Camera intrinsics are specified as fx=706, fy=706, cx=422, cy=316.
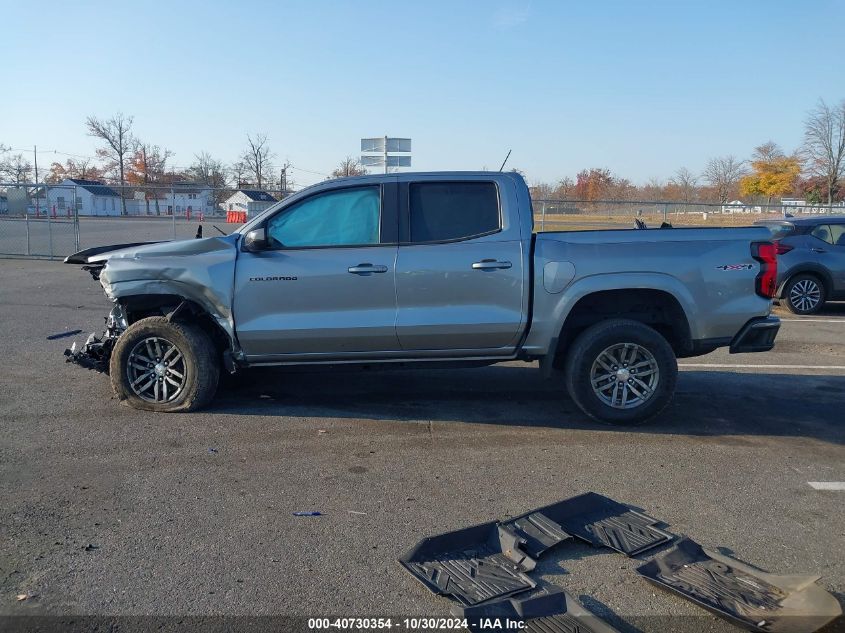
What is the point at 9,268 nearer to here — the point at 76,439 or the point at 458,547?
the point at 76,439

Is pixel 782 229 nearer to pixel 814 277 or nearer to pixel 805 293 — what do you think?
pixel 814 277

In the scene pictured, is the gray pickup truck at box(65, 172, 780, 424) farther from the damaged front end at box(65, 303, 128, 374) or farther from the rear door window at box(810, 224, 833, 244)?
the rear door window at box(810, 224, 833, 244)

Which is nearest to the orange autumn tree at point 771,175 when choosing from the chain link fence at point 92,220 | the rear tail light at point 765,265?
the chain link fence at point 92,220

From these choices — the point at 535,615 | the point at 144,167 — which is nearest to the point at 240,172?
the point at 144,167

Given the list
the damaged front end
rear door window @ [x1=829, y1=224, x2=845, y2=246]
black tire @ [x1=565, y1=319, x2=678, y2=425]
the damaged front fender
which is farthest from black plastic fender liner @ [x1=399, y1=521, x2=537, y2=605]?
rear door window @ [x1=829, y1=224, x2=845, y2=246]

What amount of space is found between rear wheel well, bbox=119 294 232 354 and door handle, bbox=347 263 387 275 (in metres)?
1.26

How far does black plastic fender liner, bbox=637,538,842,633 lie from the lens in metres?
3.08

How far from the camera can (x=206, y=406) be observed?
6.21m

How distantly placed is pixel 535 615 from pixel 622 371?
3.13 meters

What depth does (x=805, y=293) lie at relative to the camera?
42.0 feet

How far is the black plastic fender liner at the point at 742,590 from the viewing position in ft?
10.1

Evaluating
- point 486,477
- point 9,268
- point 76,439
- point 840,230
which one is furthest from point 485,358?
point 9,268

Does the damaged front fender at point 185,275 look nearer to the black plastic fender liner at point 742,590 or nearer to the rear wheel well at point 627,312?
the rear wheel well at point 627,312

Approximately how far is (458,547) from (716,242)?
3551 mm
